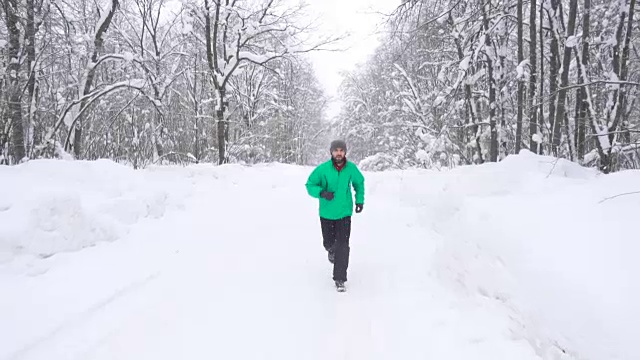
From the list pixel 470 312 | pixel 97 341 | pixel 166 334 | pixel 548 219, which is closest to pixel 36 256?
pixel 97 341

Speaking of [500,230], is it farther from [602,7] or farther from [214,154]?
[214,154]

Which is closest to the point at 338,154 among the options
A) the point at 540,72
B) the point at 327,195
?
the point at 327,195

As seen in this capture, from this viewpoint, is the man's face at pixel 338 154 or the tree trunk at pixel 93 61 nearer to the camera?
the man's face at pixel 338 154

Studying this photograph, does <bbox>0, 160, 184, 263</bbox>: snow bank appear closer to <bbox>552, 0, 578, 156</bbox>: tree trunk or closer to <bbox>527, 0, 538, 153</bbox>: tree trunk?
<bbox>552, 0, 578, 156</bbox>: tree trunk

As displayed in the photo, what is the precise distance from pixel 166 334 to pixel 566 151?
10143mm

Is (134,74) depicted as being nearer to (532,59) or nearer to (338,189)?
(532,59)

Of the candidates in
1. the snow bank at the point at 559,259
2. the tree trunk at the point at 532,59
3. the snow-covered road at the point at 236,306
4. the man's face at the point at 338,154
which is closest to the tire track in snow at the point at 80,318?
the snow-covered road at the point at 236,306

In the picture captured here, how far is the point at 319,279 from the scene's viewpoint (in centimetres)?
460

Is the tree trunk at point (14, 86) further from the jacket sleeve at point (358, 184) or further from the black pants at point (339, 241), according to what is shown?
the jacket sleeve at point (358, 184)

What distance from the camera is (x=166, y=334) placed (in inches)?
121

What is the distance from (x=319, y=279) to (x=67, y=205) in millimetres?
3188

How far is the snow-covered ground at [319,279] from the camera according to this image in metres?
2.84

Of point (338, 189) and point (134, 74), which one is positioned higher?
point (134, 74)

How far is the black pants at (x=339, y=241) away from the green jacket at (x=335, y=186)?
104mm
